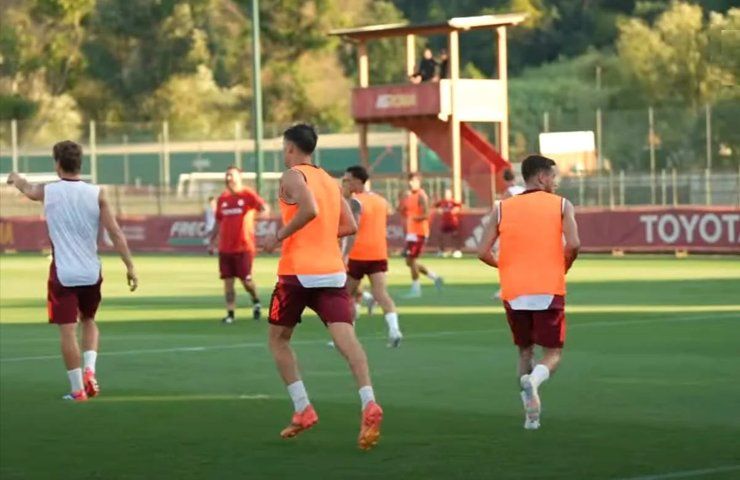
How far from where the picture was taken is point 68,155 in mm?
15109

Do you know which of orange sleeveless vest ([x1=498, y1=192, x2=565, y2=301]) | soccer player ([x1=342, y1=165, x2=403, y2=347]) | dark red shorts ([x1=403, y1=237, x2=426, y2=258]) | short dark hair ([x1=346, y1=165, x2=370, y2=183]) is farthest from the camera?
dark red shorts ([x1=403, y1=237, x2=426, y2=258])

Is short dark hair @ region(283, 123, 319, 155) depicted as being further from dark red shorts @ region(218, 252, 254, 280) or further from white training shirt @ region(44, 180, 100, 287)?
dark red shorts @ region(218, 252, 254, 280)

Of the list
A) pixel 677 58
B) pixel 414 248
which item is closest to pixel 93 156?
pixel 677 58

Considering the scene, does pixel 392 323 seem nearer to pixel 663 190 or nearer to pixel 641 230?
pixel 641 230

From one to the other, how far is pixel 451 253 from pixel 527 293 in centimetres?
3547

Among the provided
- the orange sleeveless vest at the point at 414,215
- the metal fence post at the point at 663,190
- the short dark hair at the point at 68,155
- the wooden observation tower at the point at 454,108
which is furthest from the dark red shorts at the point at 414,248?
the metal fence post at the point at 663,190

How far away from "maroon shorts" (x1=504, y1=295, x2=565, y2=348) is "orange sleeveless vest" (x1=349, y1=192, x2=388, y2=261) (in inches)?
312

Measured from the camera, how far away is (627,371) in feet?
56.9

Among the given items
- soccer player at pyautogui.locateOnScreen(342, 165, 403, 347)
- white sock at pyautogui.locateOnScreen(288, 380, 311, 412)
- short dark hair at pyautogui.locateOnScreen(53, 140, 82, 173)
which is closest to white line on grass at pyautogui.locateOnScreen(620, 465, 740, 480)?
white sock at pyautogui.locateOnScreen(288, 380, 311, 412)

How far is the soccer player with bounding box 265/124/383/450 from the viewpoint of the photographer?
1264 centimetres

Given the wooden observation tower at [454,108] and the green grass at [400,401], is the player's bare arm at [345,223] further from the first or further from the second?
the wooden observation tower at [454,108]

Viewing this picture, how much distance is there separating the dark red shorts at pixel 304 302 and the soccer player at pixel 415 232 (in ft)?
56.7

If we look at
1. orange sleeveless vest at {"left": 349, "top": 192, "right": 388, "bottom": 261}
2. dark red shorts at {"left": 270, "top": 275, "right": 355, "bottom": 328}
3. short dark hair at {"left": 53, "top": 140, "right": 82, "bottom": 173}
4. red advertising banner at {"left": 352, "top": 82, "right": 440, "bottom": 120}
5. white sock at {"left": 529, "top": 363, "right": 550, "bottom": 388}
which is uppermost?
red advertising banner at {"left": 352, "top": 82, "right": 440, "bottom": 120}

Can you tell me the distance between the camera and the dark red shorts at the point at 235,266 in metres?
25.0
